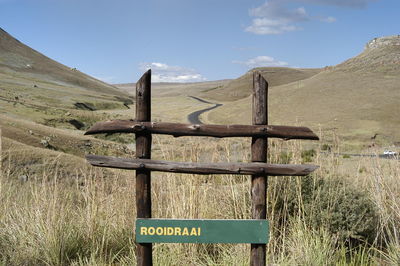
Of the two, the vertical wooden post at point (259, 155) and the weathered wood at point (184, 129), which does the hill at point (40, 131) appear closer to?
the weathered wood at point (184, 129)

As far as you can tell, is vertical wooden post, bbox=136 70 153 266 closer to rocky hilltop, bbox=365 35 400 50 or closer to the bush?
the bush

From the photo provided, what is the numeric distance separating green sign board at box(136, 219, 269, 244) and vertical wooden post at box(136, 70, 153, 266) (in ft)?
0.60

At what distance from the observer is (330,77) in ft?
200

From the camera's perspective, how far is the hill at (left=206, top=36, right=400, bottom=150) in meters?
38.6

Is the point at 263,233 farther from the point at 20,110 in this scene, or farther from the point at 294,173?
the point at 20,110

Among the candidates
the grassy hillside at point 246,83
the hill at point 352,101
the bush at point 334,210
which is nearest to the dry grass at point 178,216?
the bush at point 334,210

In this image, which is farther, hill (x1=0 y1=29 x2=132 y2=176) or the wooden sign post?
hill (x1=0 y1=29 x2=132 y2=176)

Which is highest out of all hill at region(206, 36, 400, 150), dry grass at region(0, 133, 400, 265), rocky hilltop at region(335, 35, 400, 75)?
rocky hilltop at region(335, 35, 400, 75)

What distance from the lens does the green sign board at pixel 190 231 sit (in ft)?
13.0

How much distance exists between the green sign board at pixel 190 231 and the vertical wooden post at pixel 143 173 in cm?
18

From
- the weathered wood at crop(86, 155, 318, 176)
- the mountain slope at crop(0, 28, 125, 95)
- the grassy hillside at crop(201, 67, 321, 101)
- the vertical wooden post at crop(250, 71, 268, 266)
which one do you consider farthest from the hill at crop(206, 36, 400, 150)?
the grassy hillside at crop(201, 67, 321, 101)

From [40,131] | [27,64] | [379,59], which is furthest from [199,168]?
[27,64]

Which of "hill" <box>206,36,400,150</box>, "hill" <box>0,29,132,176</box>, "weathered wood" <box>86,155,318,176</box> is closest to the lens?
"weathered wood" <box>86,155,318,176</box>

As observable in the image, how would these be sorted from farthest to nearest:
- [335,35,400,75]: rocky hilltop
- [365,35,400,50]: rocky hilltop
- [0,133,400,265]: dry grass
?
[365,35,400,50]: rocky hilltop
[335,35,400,75]: rocky hilltop
[0,133,400,265]: dry grass
